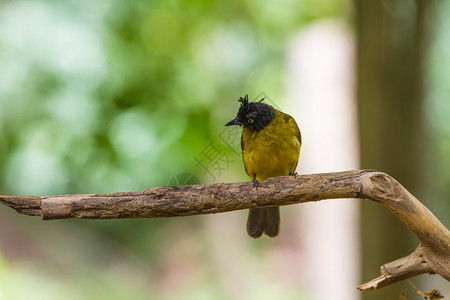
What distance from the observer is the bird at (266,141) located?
3795mm

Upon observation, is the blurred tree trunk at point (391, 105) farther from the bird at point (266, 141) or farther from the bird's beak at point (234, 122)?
the bird's beak at point (234, 122)

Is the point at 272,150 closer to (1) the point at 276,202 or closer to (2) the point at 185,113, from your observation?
(2) the point at 185,113

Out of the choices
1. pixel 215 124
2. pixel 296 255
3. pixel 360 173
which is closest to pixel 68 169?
pixel 215 124

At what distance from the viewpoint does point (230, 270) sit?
293 inches

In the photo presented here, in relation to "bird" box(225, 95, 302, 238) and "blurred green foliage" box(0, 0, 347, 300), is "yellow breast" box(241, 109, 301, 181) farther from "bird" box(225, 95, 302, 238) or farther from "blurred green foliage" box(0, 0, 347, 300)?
"blurred green foliage" box(0, 0, 347, 300)

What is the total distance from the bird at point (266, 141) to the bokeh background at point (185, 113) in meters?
0.24

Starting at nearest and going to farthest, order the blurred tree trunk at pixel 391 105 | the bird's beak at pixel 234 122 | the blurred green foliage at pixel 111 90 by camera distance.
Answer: the bird's beak at pixel 234 122 → the blurred green foliage at pixel 111 90 → the blurred tree trunk at pixel 391 105

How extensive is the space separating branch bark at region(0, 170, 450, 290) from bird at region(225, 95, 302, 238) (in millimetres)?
999

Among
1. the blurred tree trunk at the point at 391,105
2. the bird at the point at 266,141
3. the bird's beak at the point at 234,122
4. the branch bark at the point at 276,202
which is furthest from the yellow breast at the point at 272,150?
the blurred tree trunk at the point at 391,105

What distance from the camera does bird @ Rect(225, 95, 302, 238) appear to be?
3.79 metres

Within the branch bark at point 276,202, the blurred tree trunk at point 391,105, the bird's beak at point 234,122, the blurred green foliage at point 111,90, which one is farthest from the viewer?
the blurred tree trunk at point 391,105

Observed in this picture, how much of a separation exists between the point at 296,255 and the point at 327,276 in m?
1.50

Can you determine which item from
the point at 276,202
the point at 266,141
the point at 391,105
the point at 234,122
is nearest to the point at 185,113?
the point at 234,122

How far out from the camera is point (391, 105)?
4867 millimetres
